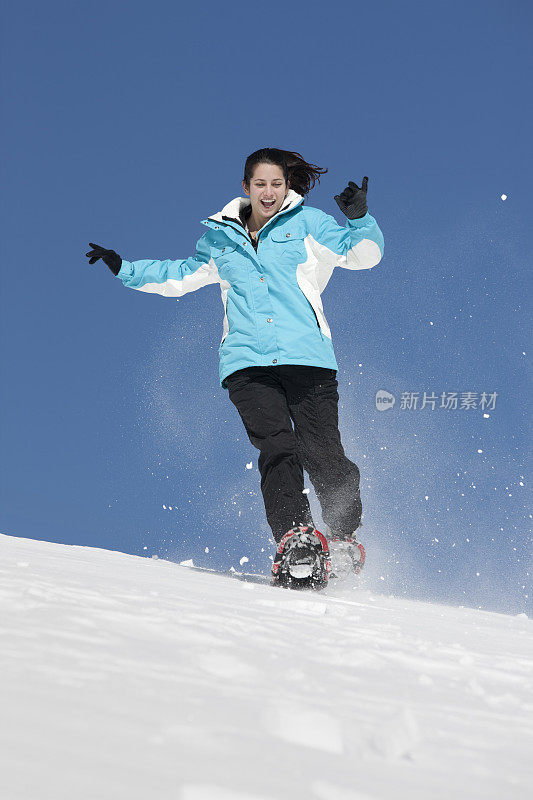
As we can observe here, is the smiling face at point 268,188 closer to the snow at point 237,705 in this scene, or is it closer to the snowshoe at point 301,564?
the snowshoe at point 301,564

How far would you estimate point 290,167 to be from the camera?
12.7 ft

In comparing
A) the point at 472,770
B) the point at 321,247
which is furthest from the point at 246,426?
the point at 472,770

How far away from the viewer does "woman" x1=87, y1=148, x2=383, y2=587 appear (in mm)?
3396

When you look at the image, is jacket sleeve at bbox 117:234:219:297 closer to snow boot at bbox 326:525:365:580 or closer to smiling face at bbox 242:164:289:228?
smiling face at bbox 242:164:289:228

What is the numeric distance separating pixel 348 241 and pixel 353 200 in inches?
9.7

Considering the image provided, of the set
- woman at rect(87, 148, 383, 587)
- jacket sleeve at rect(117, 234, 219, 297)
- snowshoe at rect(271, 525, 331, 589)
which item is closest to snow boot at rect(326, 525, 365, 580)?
woman at rect(87, 148, 383, 587)

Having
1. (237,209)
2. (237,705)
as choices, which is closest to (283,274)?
(237,209)

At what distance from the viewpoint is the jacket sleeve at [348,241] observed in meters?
3.50

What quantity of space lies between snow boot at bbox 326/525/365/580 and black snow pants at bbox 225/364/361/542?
0.04 m

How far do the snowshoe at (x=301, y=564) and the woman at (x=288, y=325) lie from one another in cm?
35

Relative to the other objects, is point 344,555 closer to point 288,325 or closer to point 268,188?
point 288,325

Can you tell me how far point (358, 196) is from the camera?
11.0 feet

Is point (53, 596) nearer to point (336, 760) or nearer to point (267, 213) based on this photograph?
point (336, 760)

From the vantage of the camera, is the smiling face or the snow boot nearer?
the snow boot
